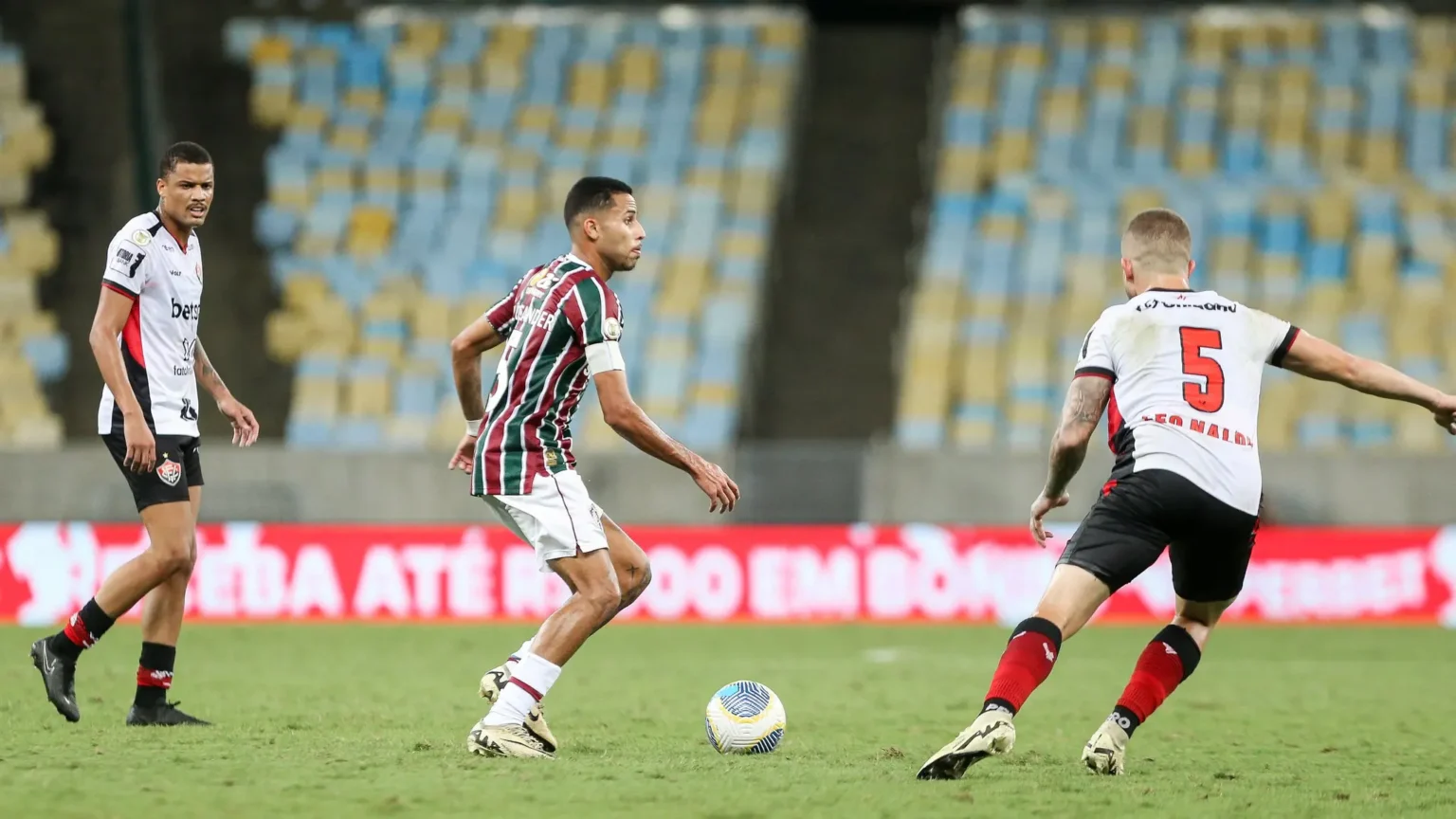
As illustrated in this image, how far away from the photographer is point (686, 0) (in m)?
23.2

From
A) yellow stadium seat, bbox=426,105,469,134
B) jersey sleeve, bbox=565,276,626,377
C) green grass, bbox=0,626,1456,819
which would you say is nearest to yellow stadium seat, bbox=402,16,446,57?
yellow stadium seat, bbox=426,105,469,134

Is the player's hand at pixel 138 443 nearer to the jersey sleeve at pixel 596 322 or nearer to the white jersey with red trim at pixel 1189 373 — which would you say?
the jersey sleeve at pixel 596 322

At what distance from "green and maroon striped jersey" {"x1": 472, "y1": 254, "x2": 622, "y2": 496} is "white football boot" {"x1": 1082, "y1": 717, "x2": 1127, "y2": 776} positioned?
217 centimetres

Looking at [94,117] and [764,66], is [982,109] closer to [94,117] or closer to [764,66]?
[764,66]

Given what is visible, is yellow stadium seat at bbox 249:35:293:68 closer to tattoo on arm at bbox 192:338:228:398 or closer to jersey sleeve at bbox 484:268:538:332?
tattoo on arm at bbox 192:338:228:398

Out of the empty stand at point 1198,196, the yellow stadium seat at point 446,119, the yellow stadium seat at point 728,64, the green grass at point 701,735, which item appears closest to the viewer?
the green grass at point 701,735

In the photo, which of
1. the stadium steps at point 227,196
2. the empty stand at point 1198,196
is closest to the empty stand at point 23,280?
the stadium steps at point 227,196

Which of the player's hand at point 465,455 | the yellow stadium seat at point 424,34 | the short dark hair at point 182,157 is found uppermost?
the yellow stadium seat at point 424,34

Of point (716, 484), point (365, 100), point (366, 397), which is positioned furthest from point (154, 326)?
point (365, 100)

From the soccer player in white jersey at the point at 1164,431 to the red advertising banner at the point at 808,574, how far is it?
8.25m

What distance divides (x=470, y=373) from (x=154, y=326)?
1326mm

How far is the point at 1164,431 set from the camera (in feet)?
20.5

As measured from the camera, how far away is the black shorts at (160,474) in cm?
731

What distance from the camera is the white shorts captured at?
21.6 ft
